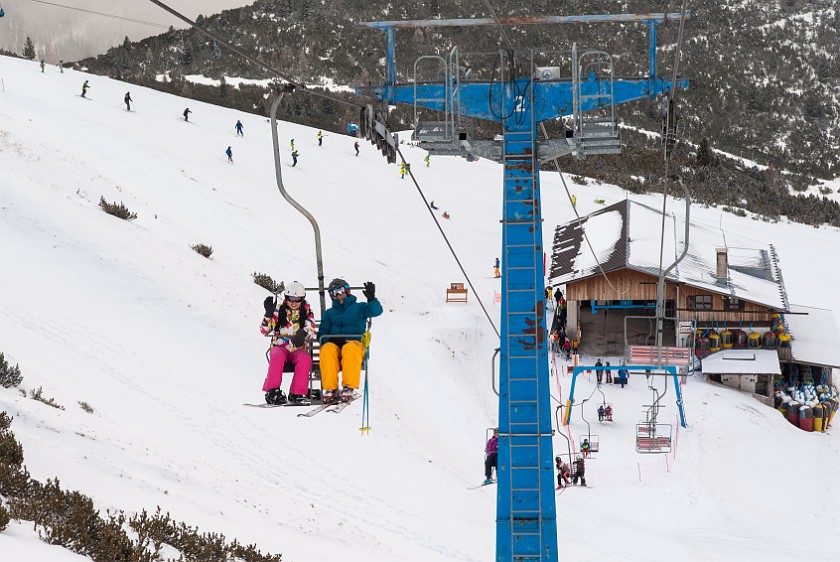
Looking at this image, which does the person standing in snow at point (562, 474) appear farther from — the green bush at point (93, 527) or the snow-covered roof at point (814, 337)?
the snow-covered roof at point (814, 337)

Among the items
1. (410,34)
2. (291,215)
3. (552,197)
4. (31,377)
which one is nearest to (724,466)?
(31,377)

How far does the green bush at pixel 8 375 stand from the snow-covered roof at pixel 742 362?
22.1m

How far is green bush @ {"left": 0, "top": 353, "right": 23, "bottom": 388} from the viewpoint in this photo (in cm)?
1956

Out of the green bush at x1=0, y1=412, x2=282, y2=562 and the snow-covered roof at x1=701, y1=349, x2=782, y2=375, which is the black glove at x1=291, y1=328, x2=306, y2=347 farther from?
the snow-covered roof at x1=701, y1=349, x2=782, y2=375

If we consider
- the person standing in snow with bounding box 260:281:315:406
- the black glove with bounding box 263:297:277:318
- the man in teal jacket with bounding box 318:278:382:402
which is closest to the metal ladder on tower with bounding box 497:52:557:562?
the man in teal jacket with bounding box 318:278:382:402

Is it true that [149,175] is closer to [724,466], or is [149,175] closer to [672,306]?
[672,306]

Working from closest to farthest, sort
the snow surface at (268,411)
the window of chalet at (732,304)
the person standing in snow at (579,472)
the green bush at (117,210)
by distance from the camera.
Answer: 1. the snow surface at (268,411)
2. the person standing in snow at (579,472)
3. the green bush at (117,210)
4. the window of chalet at (732,304)

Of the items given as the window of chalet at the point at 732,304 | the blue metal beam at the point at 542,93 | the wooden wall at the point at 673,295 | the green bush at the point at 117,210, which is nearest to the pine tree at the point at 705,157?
the wooden wall at the point at 673,295

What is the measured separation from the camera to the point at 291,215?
45406 millimetres

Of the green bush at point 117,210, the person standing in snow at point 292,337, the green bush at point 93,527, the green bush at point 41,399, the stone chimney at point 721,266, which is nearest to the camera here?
the green bush at point 93,527

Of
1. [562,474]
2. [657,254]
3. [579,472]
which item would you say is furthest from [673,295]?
[562,474]

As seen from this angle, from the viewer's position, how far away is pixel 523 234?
1549 cm

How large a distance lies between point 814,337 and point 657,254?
6.88 metres

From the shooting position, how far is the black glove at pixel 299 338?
1399cm
